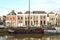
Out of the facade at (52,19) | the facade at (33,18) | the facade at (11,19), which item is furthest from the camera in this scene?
the facade at (52,19)

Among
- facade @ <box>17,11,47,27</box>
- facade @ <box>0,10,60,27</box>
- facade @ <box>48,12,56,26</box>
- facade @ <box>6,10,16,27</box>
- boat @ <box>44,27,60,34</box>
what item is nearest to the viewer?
boat @ <box>44,27,60,34</box>

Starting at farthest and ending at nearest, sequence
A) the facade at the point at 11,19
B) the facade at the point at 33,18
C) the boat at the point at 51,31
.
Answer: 1. the facade at the point at 11,19
2. the facade at the point at 33,18
3. the boat at the point at 51,31

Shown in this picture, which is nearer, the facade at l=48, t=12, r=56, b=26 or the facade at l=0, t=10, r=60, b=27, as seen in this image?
the facade at l=0, t=10, r=60, b=27

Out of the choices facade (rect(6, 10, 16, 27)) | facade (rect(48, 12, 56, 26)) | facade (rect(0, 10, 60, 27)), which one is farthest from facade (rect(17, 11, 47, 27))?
facade (rect(48, 12, 56, 26))

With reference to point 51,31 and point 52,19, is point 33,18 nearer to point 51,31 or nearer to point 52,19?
point 52,19

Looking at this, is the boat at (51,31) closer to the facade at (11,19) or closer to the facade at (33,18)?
the facade at (33,18)

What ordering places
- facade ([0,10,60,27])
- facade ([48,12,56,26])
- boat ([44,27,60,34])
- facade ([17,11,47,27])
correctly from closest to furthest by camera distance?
1. boat ([44,27,60,34])
2. facade ([17,11,47,27])
3. facade ([0,10,60,27])
4. facade ([48,12,56,26])

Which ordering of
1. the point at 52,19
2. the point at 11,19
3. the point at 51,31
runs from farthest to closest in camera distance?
the point at 11,19 < the point at 52,19 < the point at 51,31

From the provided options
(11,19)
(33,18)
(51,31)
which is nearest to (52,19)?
(33,18)

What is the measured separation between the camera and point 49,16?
3078 inches

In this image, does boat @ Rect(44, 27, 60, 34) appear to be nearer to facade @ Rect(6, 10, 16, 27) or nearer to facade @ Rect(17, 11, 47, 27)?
facade @ Rect(17, 11, 47, 27)

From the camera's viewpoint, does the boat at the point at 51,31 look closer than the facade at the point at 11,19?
Yes

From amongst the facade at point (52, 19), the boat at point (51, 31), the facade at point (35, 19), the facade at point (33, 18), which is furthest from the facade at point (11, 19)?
the boat at point (51, 31)

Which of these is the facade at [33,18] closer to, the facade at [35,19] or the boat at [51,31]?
the facade at [35,19]
